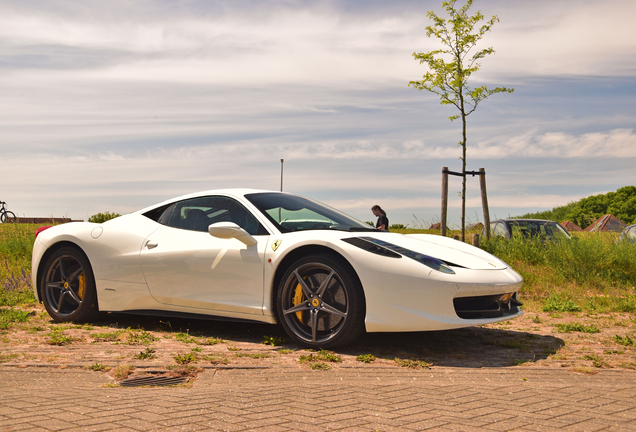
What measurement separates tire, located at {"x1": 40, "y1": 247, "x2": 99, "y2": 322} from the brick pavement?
1993mm

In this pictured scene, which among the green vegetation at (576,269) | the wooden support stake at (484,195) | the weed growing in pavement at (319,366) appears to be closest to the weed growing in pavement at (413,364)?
the weed growing in pavement at (319,366)

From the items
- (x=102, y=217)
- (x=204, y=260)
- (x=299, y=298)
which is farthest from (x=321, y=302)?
(x=102, y=217)

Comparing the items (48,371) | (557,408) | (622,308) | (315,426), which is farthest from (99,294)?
(622,308)

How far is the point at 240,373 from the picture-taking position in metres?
3.91

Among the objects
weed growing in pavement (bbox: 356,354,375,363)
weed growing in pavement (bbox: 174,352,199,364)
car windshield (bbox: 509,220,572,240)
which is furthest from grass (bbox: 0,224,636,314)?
weed growing in pavement (bbox: 174,352,199,364)

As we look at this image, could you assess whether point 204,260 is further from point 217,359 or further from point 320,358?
point 320,358

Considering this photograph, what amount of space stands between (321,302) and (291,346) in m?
0.58

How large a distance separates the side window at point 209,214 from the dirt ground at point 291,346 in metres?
1.07

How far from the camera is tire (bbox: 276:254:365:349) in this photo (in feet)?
14.5

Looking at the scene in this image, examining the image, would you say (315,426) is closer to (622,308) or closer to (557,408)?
(557,408)

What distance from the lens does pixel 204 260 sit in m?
5.16

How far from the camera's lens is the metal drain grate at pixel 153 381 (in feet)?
11.9

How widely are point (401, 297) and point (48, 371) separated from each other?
2.74 m

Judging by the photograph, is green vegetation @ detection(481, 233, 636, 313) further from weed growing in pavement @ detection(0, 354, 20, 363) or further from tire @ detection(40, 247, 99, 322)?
weed growing in pavement @ detection(0, 354, 20, 363)
